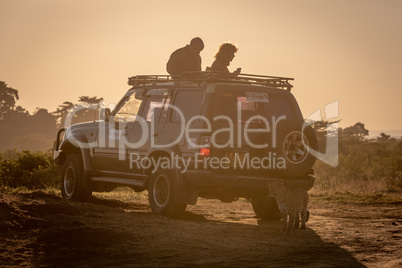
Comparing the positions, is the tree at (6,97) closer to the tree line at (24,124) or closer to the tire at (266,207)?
the tree line at (24,124)

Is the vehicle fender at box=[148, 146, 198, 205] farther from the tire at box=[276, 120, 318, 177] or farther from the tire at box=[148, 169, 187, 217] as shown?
the tire at box=[276, 120, 318, 177]

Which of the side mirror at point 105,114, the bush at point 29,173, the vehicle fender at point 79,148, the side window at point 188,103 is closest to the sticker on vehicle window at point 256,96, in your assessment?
the side window at point 188,103

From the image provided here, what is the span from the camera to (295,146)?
10969 millimetres

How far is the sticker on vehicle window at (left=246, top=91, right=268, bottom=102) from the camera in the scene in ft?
37.3

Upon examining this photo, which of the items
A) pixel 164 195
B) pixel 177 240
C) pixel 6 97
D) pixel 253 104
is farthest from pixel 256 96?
pixel 6 97

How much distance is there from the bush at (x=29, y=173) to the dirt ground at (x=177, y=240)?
892 cm

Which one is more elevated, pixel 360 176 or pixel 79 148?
pixel 79 148

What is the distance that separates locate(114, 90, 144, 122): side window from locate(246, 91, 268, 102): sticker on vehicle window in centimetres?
221

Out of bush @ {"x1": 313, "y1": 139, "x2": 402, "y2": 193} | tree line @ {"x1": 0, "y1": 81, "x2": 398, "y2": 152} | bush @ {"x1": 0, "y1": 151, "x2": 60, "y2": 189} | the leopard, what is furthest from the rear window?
tree line @ {"x1": 0, "y1": 81, "x2": 398, "y2": 152}

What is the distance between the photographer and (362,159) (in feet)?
103

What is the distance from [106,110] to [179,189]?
280cm

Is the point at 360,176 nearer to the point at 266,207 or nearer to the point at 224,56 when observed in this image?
the point at 224,56

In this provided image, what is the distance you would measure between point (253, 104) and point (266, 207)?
6.63ft

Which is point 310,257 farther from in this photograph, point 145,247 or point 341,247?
point 145,247
